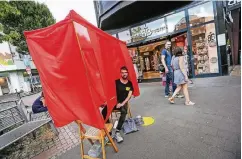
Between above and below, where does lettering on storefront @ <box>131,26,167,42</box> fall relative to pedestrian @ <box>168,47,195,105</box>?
above

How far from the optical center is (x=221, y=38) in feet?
26.2

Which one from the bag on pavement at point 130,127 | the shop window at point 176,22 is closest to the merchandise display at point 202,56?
the shop window at point 176,22

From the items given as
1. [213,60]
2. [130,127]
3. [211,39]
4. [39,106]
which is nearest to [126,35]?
[211,39]

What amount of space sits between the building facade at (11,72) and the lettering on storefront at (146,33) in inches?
613

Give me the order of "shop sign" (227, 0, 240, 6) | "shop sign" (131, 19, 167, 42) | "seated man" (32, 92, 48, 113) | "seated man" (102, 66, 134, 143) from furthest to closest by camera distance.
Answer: "shop sign" (131, 19, 167, 42)
"shop sign" (227, 0, 240, 6)
"seated man" (32, 92, 48, 113)
"seated man" (102, 66, 134, 143)

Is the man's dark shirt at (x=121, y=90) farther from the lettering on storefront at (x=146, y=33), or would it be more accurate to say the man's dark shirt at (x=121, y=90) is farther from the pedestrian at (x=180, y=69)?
the lettering on storefront at (x=146, y=33)

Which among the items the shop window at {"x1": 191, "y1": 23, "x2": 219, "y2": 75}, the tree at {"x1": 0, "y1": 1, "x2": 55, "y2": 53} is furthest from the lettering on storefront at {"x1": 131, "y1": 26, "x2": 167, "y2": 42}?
the tree at {"x1": 0, "y1": 1, "x2": 55, "y2": 53}

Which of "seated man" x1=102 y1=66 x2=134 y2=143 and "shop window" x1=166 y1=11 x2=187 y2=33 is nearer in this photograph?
"seated man" x1=102 y1=66 x2=134 y2=143

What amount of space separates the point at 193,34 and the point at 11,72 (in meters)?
22.8

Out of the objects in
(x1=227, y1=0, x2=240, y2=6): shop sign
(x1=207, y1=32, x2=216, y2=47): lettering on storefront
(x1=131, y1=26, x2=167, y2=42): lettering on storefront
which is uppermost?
(x1=227, y1=0, x2=240, y2=6): shop sign

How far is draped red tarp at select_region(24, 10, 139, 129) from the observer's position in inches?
90.1

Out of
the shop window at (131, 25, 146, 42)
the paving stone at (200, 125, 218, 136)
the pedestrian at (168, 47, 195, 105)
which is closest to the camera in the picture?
the paving stone at (200, 125, 218, 136)

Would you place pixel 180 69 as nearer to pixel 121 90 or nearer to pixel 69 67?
pixel 121 90

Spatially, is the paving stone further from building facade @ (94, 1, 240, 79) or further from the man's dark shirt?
building facade @ (94, 1, 240, 79)
